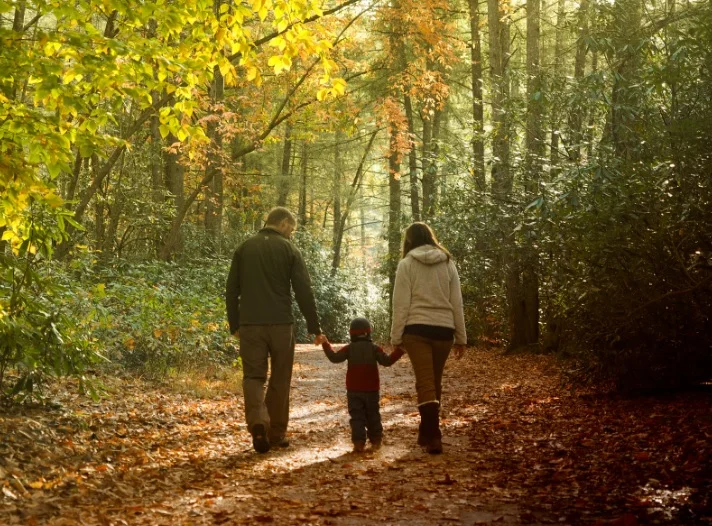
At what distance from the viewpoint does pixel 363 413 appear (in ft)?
23.0

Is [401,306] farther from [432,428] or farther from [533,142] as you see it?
[533,142]

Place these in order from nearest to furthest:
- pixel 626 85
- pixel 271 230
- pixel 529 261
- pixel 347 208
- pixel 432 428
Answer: pixel 432 428 < pixel 271 230 < pixel 626 85 < pixel 529 261 < pixel 347 208

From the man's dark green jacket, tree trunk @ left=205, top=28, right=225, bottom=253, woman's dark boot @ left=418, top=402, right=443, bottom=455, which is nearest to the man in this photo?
the man's dark green jacket

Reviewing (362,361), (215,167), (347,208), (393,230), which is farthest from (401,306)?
(347,208)

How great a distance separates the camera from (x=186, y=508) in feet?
15.9

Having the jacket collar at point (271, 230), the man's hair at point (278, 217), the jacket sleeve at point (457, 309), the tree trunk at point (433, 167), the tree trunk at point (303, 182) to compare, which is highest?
the tree trunk at point (303, 182)

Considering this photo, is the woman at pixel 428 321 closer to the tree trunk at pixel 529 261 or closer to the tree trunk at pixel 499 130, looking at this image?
the tree trunk at pixel 529 261

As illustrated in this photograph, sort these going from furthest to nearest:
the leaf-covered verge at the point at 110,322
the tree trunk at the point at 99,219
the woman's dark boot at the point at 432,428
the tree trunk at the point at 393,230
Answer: the tree trunk at the point at 393,230, the tree trunk at the point at 99,219, the woman's dark boot at the point at 432,428, the leaf-covered verge at the point at 110,322

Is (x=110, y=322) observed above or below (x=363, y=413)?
above

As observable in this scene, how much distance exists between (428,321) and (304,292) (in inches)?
52.1

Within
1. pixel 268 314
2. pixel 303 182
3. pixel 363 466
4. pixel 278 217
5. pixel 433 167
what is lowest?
pixel 363 466

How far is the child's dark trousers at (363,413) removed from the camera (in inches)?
273

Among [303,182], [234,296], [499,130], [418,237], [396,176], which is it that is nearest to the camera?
[418,237]

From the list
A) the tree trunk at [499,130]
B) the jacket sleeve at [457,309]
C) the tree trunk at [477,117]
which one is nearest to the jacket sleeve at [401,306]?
the jacket sleeve at [457,309]
